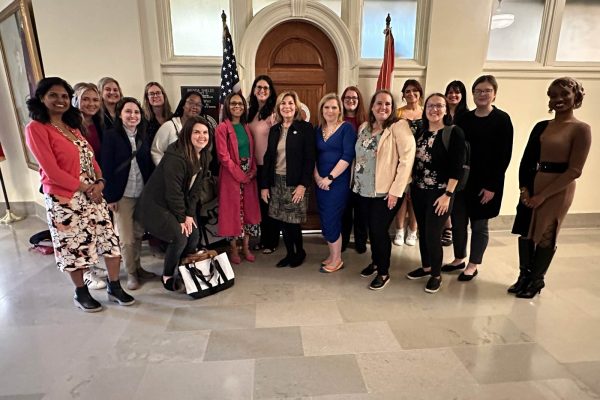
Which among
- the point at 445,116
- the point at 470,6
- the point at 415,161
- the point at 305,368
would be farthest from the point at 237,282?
the point at 470,6

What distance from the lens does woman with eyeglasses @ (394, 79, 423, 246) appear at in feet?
11.0

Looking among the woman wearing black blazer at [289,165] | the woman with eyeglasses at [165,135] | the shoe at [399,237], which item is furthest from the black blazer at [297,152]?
the shoe at [399,237]

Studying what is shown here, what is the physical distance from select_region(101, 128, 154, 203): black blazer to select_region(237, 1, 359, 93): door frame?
1.48m

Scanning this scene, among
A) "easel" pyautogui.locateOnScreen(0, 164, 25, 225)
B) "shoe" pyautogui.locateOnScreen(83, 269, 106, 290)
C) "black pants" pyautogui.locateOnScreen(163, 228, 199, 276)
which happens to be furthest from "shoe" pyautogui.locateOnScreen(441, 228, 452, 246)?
"easel" pyautogui.locateOnScreen(0, 164, 25, 225)

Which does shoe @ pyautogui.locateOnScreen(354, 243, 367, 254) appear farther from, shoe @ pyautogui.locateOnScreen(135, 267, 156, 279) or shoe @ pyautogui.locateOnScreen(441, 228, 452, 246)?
shoe @ pyautogui.locateOnScreen(135, 267, 156, 279)

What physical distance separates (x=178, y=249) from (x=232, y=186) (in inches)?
28.4

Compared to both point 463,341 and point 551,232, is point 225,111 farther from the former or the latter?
point 551,232

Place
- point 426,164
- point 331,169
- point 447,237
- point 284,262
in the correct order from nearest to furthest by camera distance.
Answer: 1. point 426,164
2. point 331,169
3. point 284,262
4. point 447,237

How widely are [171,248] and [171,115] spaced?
1.20 metres

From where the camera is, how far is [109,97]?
2959 mm

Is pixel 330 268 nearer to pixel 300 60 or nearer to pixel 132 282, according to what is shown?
pixel 132 282

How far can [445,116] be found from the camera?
2.59 meters

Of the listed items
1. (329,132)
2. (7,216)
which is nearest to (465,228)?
(329,132)

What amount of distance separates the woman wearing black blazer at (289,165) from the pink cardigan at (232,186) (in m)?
0.15
